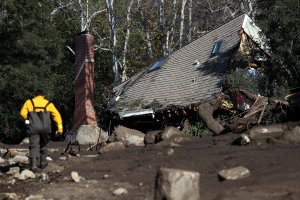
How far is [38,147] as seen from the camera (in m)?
10.8

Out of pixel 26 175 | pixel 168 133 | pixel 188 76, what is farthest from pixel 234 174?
pixel 188 76

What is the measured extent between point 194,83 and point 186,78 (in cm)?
118

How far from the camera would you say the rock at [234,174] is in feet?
27.7

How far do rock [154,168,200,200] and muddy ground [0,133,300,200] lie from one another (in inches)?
24.4

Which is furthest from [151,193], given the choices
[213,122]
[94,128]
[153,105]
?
[153,105]

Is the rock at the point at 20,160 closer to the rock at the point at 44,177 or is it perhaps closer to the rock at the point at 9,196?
the rock at the point at 44,177

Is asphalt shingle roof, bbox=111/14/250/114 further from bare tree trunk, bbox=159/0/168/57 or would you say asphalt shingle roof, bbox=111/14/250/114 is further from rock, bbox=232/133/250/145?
rock, bbox=232/133/250/145

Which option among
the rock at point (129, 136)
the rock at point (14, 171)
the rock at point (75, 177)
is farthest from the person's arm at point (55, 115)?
the rock at point (129, 136)

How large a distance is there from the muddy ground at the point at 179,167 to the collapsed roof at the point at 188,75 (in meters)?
10.9

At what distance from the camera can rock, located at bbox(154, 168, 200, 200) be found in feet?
20.9

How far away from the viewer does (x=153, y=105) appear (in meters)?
25.1

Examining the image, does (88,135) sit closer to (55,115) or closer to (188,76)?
(188,76)

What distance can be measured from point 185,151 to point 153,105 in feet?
41.9

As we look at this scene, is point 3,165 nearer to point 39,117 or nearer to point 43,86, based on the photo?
point 39,117
